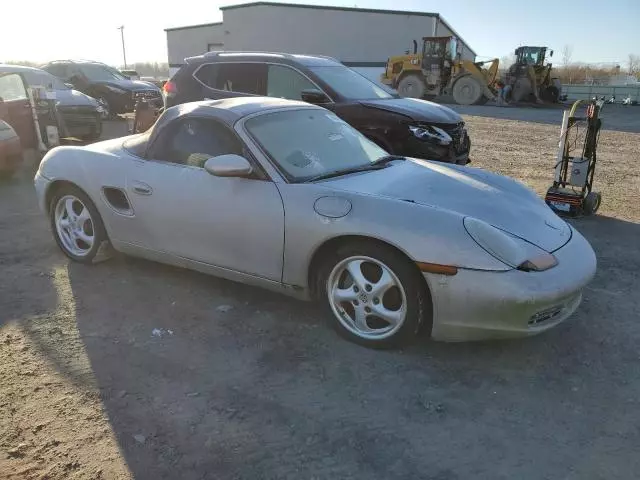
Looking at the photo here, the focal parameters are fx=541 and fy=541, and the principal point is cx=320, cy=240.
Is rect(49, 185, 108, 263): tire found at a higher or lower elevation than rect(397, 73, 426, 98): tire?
lower

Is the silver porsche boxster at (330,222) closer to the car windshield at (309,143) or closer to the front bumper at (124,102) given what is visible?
the car windshield at (309,143)

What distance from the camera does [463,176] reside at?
394 centimetres

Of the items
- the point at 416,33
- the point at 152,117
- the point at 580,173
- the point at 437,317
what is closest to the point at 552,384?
the point at 437,317

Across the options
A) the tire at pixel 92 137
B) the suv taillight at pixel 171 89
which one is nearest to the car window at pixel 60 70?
the tire at pixel 92 137

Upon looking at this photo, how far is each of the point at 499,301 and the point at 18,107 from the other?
8.86 meters

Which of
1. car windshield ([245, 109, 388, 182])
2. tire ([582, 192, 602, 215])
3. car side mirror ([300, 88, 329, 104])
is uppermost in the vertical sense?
car side mirror ([300, 88, 329, 104])

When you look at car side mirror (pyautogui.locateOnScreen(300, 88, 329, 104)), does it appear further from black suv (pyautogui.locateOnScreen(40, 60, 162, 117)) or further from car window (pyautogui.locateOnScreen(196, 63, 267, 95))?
black suv (pyautogui.locateOnScreen(40, 60, 162, 117))

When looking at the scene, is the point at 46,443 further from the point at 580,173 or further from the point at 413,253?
the point at 580,173

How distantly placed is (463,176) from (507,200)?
438 mm

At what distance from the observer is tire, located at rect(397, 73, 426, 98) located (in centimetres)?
2477

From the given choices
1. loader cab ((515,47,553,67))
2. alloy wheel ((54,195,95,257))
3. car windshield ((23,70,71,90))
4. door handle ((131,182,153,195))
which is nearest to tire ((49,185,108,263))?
alloy wheel ((54,195,95,257))

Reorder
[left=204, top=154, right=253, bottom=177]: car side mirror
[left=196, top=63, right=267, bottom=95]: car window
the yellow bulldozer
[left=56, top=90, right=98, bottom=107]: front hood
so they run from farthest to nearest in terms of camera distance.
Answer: the yellow bulldozer
[left=56, top=90, right=98, bottom=107]: front hood
[left=196, top=63, right=267, bottom=95]: car window
[left=204, top=154, right=253, bottom=177]: car side mirror

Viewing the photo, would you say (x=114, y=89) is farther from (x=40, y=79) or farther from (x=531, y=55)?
(x=531, y=55)

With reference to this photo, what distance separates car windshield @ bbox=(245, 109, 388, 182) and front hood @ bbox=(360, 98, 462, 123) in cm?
244
